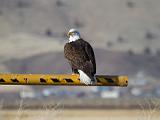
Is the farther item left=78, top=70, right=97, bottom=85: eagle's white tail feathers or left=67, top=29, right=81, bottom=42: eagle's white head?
left=67, top=29, right=81, bottom=42: eagle's white head

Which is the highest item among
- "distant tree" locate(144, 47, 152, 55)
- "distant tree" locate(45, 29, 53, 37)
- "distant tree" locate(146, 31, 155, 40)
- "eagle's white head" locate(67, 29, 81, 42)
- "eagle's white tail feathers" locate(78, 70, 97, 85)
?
"distant tree" locate(45, 29, 53, 37)

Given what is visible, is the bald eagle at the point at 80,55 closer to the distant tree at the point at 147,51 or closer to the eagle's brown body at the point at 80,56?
the eagle's brown body at the point at 80,56

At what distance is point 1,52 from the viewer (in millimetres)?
100125

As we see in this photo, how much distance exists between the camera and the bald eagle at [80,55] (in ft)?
34.1

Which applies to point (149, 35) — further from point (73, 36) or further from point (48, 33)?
point (73, 36)

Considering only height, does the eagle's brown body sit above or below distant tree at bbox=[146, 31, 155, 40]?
below

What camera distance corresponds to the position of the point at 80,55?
35.9ft

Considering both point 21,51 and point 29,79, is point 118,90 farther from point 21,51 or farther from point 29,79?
point 29,79

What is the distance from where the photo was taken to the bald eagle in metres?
10.4

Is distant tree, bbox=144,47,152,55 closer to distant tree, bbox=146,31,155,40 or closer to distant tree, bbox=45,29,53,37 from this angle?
distant tree, bbox=146,31,155,40

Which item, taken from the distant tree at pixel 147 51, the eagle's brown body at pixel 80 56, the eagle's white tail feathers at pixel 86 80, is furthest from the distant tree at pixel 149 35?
the eagle's white tail feathers at pixel 86 80

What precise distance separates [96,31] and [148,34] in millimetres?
6440

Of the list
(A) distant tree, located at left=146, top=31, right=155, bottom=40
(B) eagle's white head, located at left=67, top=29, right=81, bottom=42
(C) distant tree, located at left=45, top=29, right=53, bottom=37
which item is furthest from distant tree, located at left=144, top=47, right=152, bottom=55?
(B) eagle's white head, located at left=67, top=29, right=81, bottom=42

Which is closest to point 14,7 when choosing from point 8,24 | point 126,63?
point 8,24
